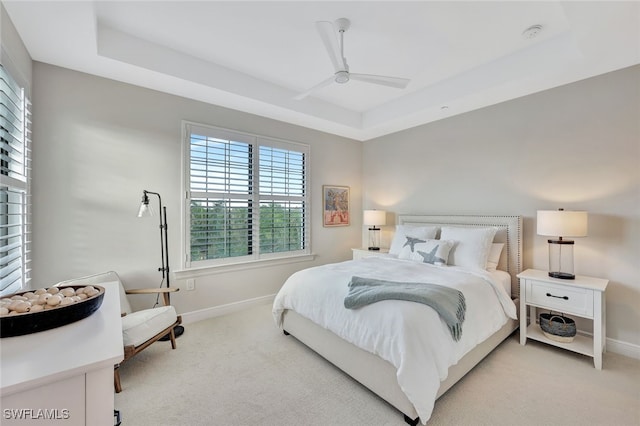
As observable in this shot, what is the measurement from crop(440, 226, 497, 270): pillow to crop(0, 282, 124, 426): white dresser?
3123 millimetres

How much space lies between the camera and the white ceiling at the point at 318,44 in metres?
2.09

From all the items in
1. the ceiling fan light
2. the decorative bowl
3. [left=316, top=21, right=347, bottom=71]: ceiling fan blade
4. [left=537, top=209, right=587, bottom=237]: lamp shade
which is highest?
[left=316, top=21, right=347, bottom=71]: ceiling fan blade

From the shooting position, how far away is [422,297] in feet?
6.34

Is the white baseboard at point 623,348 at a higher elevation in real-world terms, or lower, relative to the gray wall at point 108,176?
lower

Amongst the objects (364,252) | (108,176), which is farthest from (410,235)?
(108,176)

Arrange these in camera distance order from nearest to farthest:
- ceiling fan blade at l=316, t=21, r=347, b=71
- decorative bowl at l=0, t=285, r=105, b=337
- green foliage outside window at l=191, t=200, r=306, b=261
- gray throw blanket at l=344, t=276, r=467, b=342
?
decorative bowl at l=0, t=285, r=105, b=337 → gray throw blanket at l=344, t=276, r=467, b=342 → ceiling fan blade at l=316, t=21, r=347, b=71 → green foliage outside window at l=191, t=200, r=306, b=261

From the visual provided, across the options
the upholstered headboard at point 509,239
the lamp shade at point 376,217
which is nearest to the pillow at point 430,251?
the upholstered headboard at point 509,239

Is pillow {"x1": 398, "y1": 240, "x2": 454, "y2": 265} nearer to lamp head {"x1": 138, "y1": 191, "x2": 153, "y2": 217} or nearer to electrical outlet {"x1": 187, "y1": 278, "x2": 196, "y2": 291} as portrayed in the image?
electrical outlet {"x1": 187, "y1": 278, "x2": 196, "y2": 291}

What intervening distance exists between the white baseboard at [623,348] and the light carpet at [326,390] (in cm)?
11

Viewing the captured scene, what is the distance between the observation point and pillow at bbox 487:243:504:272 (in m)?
3.17

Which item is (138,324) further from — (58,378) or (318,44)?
(318,44)

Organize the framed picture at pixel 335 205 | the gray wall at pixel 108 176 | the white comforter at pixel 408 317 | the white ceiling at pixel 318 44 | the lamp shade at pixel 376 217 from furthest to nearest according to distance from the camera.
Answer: the framed picture at pixel 335 205
the lamp shade at pixel 376 217
the gray wall at pixel 108 176
the white ceiling at pixel 318 44
the white comforter at pixel 408 317

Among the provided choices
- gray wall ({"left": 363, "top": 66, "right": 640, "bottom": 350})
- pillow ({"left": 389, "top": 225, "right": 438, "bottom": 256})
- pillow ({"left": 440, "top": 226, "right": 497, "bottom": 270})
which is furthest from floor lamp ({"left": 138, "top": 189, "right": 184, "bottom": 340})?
gray wall ({"left": 363, "top": 66, "right": 640, "bottom": 350})

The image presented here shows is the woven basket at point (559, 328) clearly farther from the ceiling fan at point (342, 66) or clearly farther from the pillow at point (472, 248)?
the ceiling fan at point (342, 66)
